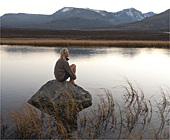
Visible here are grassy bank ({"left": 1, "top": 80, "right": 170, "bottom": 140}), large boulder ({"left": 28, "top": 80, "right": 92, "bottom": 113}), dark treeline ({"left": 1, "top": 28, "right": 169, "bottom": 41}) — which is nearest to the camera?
grassy bank ({"left": 1, "top": 80, "right": 170, "bottom": 140})

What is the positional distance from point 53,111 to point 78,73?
672cm

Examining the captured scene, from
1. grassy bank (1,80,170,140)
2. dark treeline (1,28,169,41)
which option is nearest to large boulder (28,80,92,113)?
grassy bank (1,80,170,140)

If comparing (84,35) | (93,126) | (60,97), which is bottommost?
(93,126)

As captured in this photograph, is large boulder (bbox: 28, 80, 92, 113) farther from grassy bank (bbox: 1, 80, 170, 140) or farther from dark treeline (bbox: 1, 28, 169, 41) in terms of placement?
dark treeline (bbox: 1, 28, 169, 41)

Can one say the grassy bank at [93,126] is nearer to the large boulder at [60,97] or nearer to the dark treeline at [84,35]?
the large boulder at [60,97]

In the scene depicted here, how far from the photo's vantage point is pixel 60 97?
7.11m

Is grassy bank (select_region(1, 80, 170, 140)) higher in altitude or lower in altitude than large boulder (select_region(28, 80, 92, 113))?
lower

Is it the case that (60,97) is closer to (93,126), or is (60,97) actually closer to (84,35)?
(93,126)

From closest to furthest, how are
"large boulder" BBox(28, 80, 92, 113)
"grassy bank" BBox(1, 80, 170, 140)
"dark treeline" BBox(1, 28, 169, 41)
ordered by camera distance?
"grassy bank" BBox(1, 80, 170, 140) < "large boulder" BBox(28, 80, 92, 113) < "dark treeline" BBox(1, 28, 169, 41)

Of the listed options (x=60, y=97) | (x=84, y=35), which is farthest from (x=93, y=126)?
(x=84, y=35)

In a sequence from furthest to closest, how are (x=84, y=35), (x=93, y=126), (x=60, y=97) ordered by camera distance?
(x=84, y=35)
(x=60, y=97)
(x=93, y=126)

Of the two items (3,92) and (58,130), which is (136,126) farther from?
(3,92)

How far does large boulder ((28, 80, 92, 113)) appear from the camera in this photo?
7027 mm

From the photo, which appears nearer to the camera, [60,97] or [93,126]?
[93,126]
